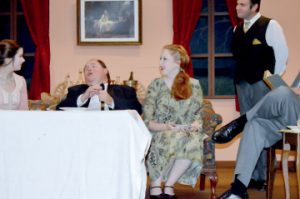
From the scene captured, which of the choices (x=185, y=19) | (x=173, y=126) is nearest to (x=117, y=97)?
(x=173, y=126)

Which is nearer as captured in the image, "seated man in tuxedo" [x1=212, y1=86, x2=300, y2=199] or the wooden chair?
the wooden chair

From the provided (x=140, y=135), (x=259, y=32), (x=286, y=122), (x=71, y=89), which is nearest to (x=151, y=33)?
(x=259, y=32)

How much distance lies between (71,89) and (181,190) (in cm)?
147

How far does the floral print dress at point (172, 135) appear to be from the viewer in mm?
3660

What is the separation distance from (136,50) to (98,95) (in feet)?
9.21

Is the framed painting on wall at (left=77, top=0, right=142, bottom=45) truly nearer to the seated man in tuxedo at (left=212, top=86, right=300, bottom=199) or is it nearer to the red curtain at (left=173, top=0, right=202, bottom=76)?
the red curtain at (left=173, top=0, right=202, bottom=76)

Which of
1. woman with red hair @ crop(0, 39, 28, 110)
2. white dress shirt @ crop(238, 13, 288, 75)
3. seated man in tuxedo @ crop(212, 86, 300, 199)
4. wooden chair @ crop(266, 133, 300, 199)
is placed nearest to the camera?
wooden chair @ crop(266, 133, 300, 199)

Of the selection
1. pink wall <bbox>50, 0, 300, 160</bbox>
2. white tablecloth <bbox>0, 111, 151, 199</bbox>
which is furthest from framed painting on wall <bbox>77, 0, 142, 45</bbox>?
white tablecloth <bbox>0, 111, 151, 199</bbox>

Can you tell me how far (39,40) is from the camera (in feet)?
20.5

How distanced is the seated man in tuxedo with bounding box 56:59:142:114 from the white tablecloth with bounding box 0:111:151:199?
845 mm

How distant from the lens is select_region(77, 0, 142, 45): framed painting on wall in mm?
6172

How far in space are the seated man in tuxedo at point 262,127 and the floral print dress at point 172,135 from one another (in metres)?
0.37

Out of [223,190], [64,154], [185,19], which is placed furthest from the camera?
[185,19]

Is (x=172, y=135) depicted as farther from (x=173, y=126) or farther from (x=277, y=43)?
(x=277, y=43)
